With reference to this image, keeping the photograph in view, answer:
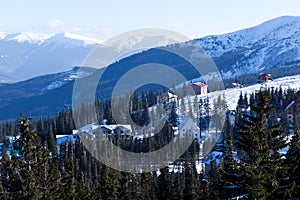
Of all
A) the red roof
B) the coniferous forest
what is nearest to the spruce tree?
the coniferous forest

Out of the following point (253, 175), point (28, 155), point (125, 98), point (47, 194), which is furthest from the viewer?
point (125, 98)

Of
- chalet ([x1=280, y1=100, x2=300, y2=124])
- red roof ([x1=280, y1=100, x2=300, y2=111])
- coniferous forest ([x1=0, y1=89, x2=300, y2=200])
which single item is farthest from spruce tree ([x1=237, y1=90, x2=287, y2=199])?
red roof ([x1=280, y1=100, x2=300, y2=111])

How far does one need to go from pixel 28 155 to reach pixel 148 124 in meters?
118

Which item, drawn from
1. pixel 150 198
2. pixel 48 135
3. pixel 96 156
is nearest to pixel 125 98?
pixel 48 135

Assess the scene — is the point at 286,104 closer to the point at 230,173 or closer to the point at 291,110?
the point at 291,110

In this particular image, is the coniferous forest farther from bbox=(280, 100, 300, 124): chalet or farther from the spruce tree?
bbox=(280, 100, 300, 124): chalet

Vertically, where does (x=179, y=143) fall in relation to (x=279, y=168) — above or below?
below

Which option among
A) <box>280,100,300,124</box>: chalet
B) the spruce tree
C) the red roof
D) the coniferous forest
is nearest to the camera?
the spruce tree

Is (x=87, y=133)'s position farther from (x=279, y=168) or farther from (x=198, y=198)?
(x=279, y=168)

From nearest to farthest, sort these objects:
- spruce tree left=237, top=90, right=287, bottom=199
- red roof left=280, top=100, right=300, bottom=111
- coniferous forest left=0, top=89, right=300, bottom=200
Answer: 1. spruce tree left=237, top=90, right=287, bottom=199
2. coniferous forest left=0, top=89, right=300, bottom=200
3. red roof left=280, top=100, right=300, bottom=111

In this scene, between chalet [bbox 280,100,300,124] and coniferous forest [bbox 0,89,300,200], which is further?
chalet [bbox 280,100,300,124]

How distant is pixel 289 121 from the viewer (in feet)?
436

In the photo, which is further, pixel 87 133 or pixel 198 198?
pixel 87 133

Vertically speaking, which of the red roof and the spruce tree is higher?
the spruce tree
